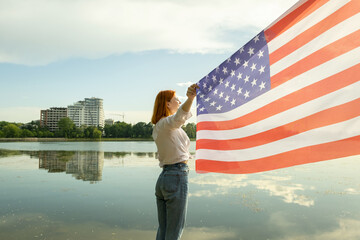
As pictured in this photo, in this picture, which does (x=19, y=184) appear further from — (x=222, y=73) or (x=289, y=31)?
(x=289, y=31)

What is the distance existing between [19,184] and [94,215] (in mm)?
4932

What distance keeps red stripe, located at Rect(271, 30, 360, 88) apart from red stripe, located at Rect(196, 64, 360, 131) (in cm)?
17

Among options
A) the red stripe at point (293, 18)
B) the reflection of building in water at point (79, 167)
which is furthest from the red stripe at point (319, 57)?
the reflection of building in water at point (79, 167)

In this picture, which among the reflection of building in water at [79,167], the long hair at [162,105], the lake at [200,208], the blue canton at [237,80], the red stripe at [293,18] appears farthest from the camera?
the reflection of building in water at [79,167]

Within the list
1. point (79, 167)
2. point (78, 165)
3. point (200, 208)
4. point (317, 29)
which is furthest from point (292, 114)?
point (78, 165)

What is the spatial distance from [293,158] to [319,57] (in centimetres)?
99

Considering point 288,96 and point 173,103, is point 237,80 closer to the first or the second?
point 288,96

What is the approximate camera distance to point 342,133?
2.71 m

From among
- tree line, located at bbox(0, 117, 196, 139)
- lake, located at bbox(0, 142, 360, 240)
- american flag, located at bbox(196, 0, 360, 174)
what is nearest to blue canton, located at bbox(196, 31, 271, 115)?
american flag, located at bbox(196, 0, 360, 174)

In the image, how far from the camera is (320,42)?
9.45 ft

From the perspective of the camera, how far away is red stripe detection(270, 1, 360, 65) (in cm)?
277

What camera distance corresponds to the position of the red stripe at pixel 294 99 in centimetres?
273

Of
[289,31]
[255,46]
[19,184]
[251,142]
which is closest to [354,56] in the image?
[289,31]

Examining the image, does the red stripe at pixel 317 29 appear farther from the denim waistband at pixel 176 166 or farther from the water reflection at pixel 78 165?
the water reflection at pixel 78 165
